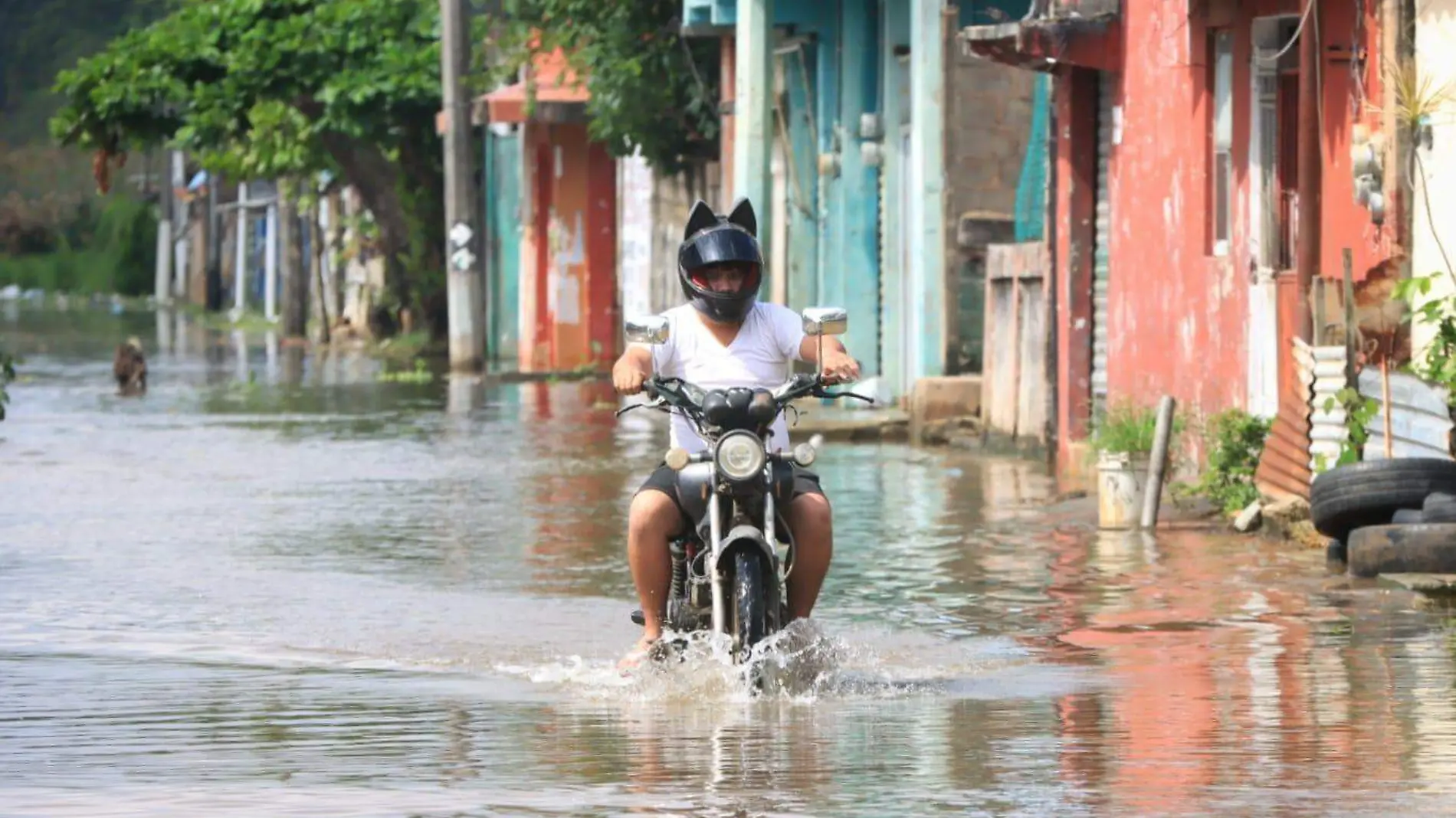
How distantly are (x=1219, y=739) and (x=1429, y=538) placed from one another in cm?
409

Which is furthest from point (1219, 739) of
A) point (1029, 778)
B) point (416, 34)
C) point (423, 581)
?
point (416, 34)

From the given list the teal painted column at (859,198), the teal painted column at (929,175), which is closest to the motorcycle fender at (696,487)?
the teal painted column at (929,175)

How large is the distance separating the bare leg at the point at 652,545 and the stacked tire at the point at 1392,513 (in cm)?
380

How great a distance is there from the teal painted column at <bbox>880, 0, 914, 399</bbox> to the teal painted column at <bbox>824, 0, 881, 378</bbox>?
1.68ft

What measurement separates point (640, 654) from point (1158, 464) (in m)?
6.16

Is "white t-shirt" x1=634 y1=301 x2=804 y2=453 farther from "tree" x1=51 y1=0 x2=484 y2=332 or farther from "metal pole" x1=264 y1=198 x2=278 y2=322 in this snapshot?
"metal pole" x1=264 y1=198 x2=278 y2=322

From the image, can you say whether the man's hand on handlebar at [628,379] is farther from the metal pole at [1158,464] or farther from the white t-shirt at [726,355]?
the metal pole at [1158,464]

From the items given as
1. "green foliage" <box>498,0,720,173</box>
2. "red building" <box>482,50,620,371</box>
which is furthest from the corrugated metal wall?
"red building" <box>482,50,620,371</box>

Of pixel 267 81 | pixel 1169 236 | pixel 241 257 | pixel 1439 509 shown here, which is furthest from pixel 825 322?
pixel 241 257

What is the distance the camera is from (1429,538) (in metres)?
12.3

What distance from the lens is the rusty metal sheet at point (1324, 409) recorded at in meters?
14.1

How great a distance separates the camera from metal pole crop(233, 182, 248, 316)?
228 ft

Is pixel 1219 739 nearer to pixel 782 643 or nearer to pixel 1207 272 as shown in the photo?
pixel 782 643

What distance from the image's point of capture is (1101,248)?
19938mm
